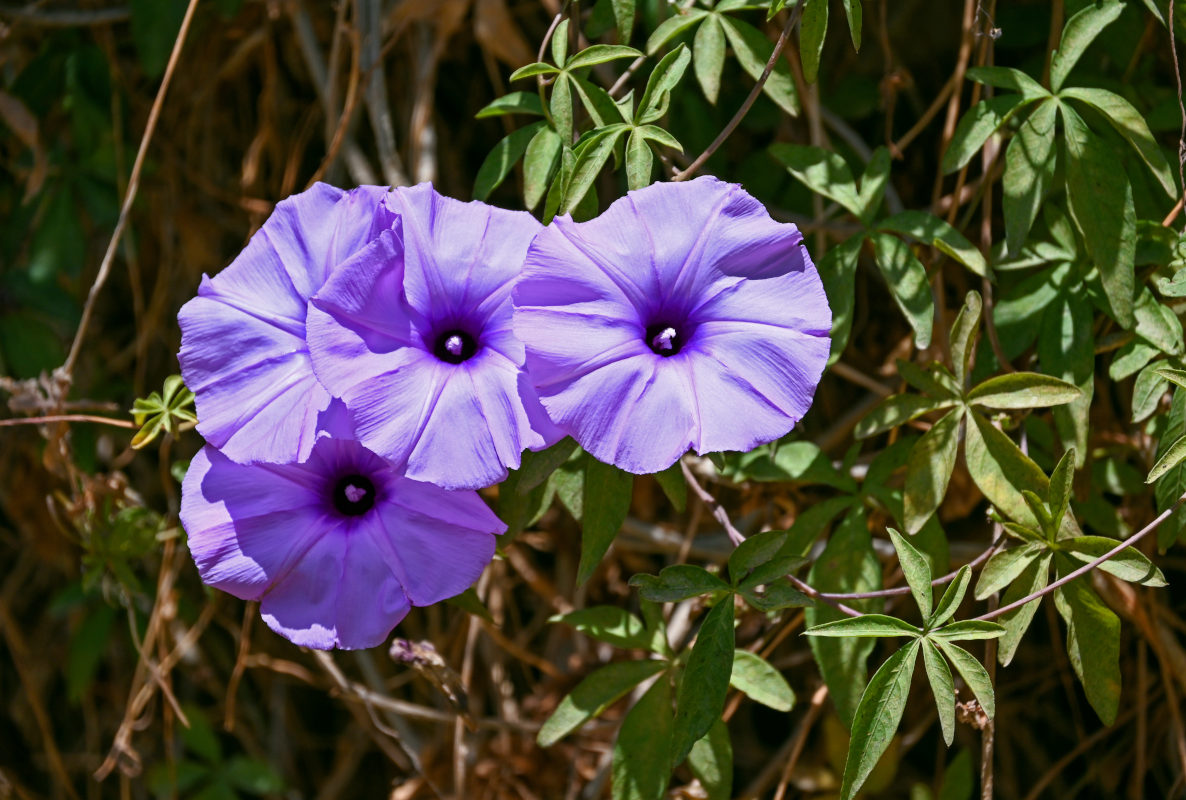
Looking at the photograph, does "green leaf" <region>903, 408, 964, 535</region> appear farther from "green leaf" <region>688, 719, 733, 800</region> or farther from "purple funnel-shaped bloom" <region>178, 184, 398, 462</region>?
"purple funnel-shaped bloom" <region>178, 184, 398, 462</region>

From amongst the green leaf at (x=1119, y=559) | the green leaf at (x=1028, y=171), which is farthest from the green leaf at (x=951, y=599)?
the green leaf at (x=1028, y=171)

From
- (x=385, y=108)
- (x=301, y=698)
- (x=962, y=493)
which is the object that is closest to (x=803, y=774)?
(x=962, y=493)

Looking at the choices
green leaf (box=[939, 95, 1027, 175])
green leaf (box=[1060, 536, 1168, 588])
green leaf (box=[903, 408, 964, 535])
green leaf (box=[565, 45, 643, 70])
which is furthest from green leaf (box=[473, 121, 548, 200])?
green leaf (box=[1060, 536, 1168, 588])

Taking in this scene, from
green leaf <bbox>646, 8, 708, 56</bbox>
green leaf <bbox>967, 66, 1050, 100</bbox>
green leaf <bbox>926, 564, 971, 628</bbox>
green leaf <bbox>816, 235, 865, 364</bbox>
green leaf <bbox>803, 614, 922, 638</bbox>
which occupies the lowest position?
green leaf <bbox>803, 614, 922, 638</bbox>

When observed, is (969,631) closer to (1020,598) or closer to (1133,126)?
(1020,598)

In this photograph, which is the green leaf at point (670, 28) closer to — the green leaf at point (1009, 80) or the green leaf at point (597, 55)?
the green leaf at point (597, 55)

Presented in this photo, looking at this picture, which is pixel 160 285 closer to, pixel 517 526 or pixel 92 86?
pixel 92 86
